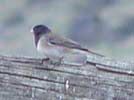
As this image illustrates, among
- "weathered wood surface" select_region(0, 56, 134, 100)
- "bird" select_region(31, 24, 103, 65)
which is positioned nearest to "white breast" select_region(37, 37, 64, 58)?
"bird" select_region(31, 24, 103, 65)

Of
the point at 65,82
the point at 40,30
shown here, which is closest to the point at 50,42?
the point at 40,30

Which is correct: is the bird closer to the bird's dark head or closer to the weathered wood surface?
the bird's dark head

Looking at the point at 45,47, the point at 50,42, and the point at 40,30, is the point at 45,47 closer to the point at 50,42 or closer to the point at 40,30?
the point at 50,42

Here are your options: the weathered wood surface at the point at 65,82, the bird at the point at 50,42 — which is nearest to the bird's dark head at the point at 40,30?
the bird at the point at 50,42

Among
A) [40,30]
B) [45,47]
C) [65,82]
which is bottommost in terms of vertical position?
[65,82]

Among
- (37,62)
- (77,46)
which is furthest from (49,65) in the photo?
(77,46)

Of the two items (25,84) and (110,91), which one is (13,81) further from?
(110,91)

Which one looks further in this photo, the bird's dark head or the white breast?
the bird's dark head

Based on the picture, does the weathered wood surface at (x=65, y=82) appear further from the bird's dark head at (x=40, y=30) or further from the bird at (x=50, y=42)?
the bird's dark head at (x=40, y=30)
